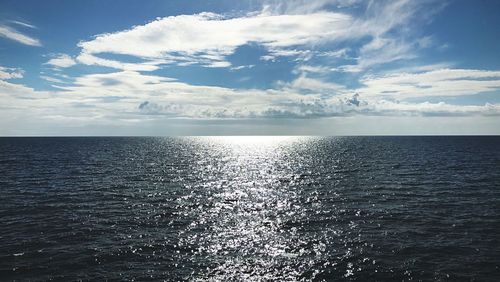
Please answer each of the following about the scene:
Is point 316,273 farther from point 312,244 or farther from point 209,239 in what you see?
point 209,239

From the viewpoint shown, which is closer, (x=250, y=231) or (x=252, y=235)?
(x=252, y=235)

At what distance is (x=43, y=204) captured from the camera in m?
48.3

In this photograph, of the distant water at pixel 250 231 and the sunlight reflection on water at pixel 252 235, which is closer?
the distant water at pixel 250 231

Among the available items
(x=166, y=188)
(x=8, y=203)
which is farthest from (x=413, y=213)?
(x=8, y=203)

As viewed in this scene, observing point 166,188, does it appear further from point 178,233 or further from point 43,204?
point 178,233

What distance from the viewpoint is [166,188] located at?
213 ft

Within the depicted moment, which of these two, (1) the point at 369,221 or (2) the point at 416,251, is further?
(1) the point at 369,221

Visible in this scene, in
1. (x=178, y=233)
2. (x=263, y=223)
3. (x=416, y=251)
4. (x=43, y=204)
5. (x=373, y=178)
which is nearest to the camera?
(x=416, y=251)

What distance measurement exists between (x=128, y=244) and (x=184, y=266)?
7848 millimetres

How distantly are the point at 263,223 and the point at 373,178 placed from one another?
43.4m

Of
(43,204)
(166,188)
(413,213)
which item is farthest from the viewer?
(166,188)

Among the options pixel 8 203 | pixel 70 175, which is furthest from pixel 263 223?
pixel 70 175

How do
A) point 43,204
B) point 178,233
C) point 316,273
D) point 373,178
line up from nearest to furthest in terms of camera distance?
point 316,273, point 178,233, point 43,204, point 373,178

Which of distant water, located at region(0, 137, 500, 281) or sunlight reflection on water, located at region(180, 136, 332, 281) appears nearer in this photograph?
distant water, located at region(0, 137, 500, 281)
